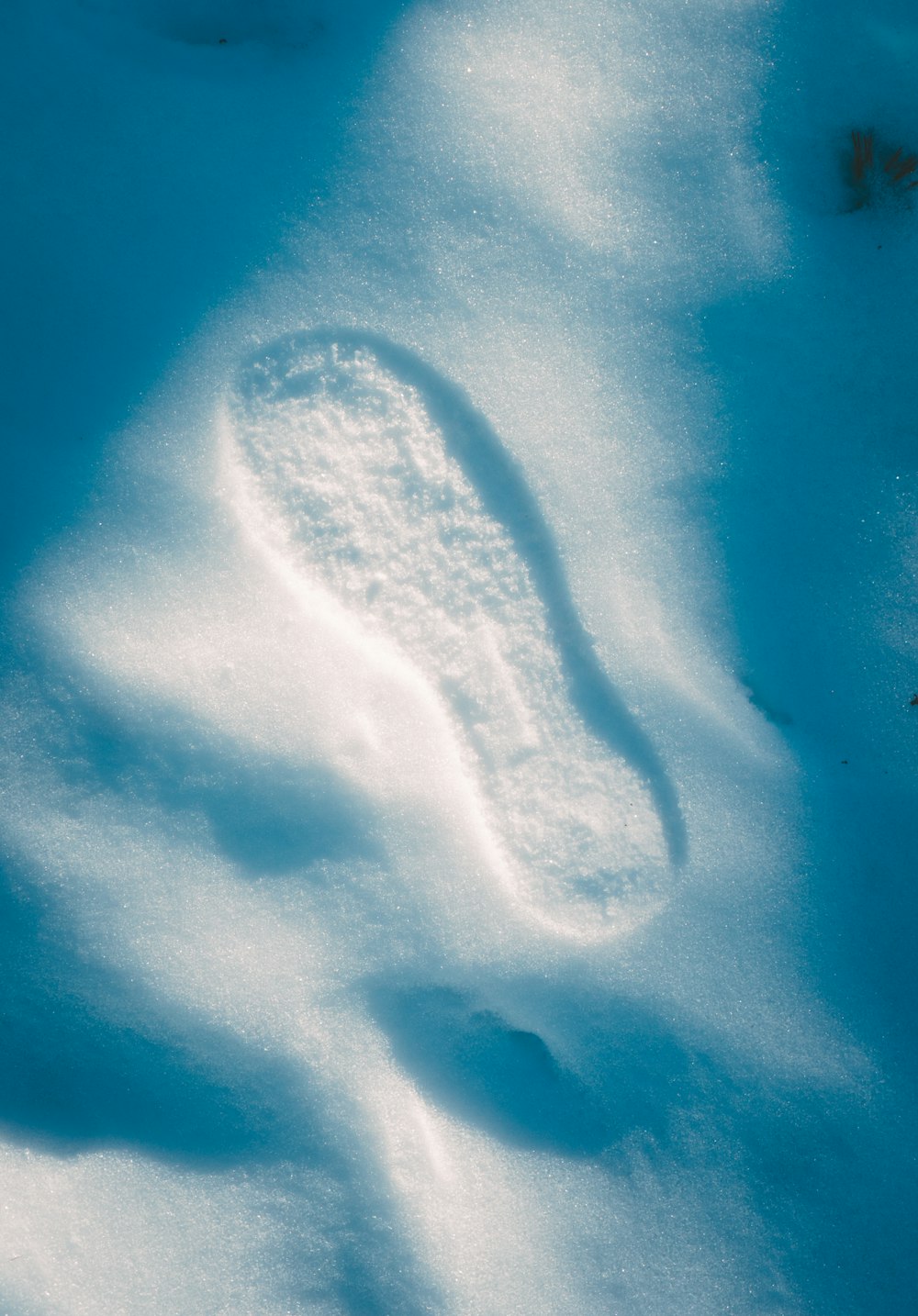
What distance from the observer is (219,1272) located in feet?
5.47

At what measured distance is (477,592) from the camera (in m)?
1.76

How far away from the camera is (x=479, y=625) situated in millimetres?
1764

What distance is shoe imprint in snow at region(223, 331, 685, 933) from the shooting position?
175 cm

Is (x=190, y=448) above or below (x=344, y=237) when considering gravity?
below

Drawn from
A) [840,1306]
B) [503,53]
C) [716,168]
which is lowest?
[840,1306]

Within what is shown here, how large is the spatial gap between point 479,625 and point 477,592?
80 mm

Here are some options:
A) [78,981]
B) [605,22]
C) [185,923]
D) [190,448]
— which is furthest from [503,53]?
[78,981]

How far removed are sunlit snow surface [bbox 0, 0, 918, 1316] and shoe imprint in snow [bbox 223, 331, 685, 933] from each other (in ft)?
0.04

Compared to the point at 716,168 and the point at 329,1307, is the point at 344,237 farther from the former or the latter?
→ the point at 329,1307

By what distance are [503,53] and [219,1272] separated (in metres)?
2.91

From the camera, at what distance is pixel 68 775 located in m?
1.75

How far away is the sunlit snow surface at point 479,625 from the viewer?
5.64 ft

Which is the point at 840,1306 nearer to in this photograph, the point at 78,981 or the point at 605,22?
the point at 78,981

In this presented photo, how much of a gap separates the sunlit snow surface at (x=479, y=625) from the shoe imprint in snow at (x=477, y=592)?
11mm
